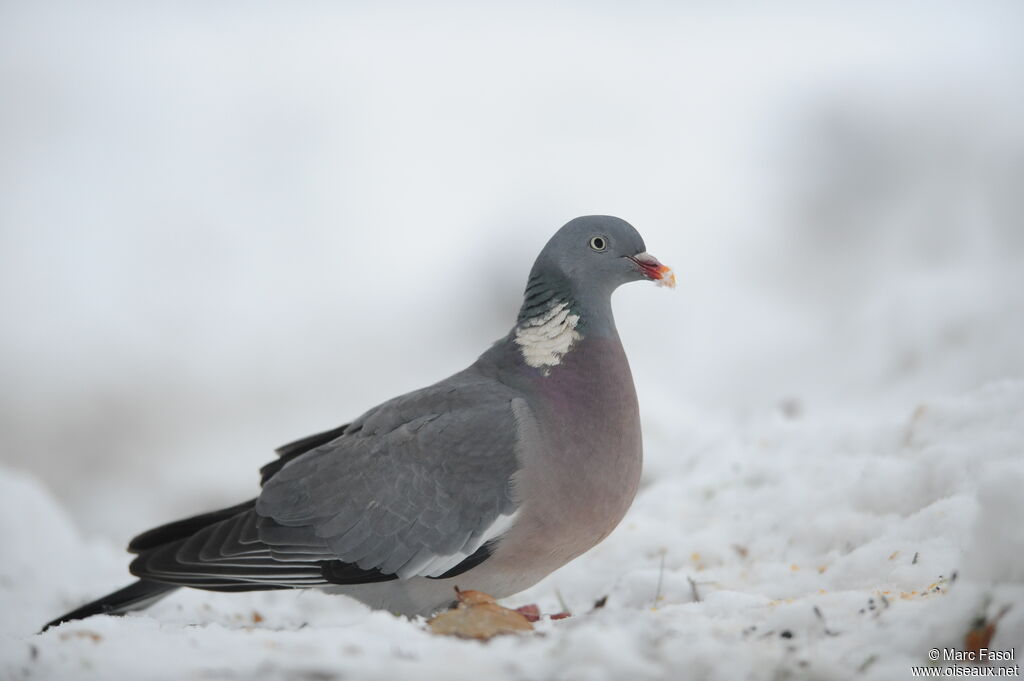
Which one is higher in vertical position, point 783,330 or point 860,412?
point 783,330

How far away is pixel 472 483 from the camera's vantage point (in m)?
3.32

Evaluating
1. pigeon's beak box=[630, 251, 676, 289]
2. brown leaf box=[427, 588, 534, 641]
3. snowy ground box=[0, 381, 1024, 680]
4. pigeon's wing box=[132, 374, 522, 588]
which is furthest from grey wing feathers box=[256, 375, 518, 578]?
pigeon's beak box=[630, 251, 676, 289]

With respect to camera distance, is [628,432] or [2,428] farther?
[2,428]

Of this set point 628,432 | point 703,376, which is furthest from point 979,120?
point 628,432

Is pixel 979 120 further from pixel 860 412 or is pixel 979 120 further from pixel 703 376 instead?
pixel 860 412

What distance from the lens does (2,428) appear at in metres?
9.76

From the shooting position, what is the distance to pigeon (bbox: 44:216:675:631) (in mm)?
3287

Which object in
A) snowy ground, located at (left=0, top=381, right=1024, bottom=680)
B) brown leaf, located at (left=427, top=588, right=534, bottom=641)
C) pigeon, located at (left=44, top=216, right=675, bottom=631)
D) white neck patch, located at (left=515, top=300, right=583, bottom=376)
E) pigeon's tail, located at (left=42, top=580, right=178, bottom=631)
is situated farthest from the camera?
pigeon's tail, located at (left=42, top=580, right=178, bottom=631)

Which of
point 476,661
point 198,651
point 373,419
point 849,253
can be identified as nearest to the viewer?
A: point 476,661

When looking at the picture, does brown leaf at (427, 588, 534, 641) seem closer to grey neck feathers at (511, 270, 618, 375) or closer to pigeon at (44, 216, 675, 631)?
pigeon at (44, 216, 675, 631)

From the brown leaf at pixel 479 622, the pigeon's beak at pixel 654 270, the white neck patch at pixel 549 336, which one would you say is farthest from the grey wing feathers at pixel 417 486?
the pigeon's beak at pixel 654 270

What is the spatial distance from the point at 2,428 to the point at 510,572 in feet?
27.1

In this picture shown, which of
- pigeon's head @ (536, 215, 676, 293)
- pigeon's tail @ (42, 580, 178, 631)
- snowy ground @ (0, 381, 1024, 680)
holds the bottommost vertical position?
snowy ground @ (0, 381, 1024, 680)

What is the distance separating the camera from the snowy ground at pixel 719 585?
2.24 meters
